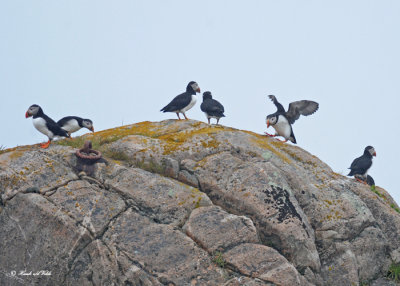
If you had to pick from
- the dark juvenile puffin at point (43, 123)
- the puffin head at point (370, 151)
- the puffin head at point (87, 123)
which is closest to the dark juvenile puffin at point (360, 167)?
the puffin head at point (370, 151)

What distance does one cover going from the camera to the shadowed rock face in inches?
383

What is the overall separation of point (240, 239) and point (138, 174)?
2968mm

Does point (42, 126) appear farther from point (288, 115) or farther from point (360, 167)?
point (360, 167)

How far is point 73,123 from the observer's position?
13633 mm

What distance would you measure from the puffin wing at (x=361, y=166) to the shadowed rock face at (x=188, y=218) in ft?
9.54

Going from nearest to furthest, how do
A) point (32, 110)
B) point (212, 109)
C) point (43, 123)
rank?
point (43, 123) → point (32, 110) → point (212, 109)

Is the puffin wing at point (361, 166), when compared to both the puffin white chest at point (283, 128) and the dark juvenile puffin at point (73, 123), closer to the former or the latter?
the puffin white chest at point (283, 128)

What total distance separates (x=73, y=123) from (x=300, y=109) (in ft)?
25.3

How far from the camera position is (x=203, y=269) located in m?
9.67

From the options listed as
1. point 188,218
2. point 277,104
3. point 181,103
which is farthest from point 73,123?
point 277,104

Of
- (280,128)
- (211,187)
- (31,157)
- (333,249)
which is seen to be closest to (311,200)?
(333,249)

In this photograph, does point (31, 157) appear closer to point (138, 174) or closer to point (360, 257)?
point (138, 174)

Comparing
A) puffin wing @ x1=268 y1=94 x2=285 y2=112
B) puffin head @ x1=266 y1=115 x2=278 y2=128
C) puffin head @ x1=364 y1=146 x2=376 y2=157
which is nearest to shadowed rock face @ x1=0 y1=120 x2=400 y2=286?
puffin head @ x1=266 y1=115 x2=278 y2=128

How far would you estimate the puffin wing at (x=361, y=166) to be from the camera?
645 inches
